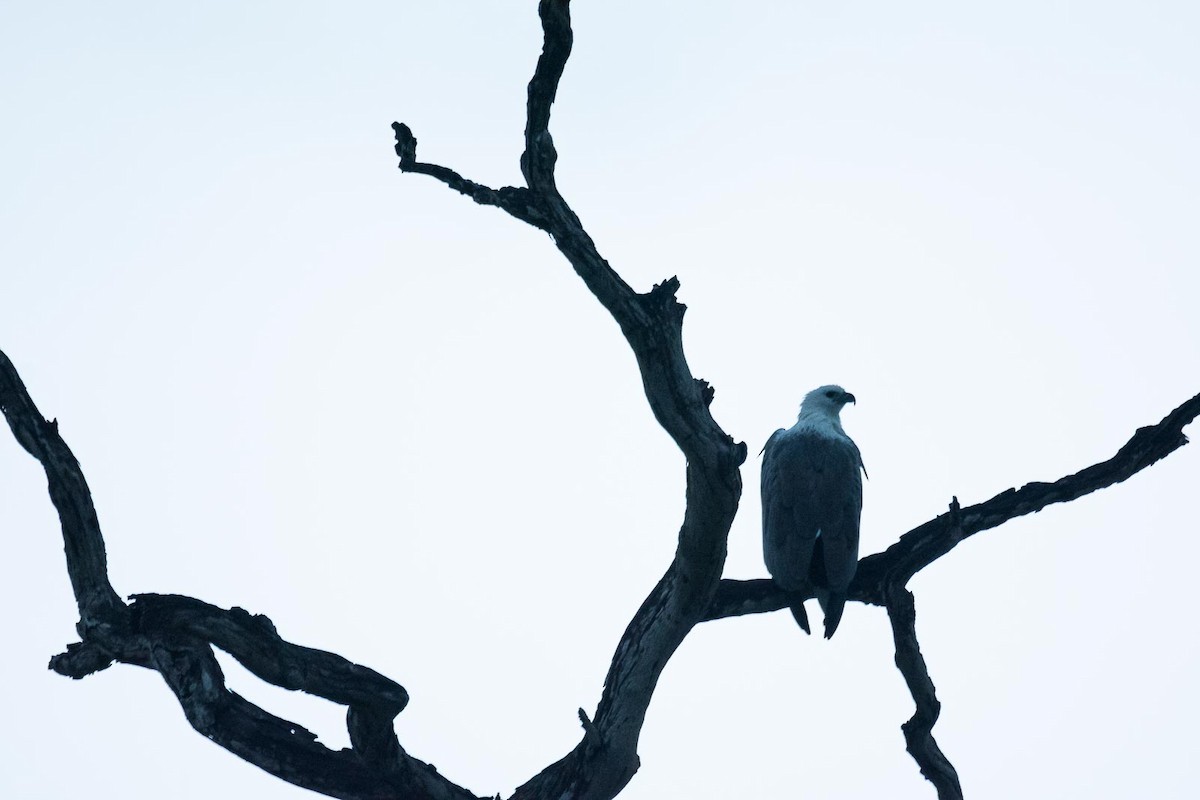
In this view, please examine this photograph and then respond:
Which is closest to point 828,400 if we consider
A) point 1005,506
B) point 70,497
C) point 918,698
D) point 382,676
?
point 1005,506

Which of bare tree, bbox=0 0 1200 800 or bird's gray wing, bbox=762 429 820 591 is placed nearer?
bare tree, bbox=0 0 1200 800

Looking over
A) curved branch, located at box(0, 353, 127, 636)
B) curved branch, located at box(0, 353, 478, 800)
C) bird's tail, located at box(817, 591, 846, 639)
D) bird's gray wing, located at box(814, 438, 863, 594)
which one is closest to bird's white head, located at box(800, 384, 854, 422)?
bird's gray wing, located at box(814, 438, 863, 594)

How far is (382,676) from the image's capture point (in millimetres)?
5047

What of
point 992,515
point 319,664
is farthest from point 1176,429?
point 319,664

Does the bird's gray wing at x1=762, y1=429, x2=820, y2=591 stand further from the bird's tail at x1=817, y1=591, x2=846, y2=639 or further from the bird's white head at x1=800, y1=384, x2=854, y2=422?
the bird's white head at x1=800, y1=384, x2=854, y2=422

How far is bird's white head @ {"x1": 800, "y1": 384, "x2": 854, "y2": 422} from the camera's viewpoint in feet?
29.7

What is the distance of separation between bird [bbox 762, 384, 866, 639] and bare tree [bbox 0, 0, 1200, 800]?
1301mm

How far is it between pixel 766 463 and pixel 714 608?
87.5 inches

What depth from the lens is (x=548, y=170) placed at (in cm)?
501

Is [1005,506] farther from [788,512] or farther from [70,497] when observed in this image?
[70,497]

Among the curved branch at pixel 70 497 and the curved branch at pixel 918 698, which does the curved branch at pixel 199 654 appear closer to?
the curved branch at pixel 70 497

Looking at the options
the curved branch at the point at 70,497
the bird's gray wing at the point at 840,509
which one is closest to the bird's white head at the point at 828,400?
the bird's gray wing at the point at 840,509

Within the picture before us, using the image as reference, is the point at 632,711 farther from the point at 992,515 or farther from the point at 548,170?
the point at 548,170

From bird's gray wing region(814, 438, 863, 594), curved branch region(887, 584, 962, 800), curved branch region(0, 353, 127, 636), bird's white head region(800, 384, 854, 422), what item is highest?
bird's white head region(800, 384, 854, 422)
